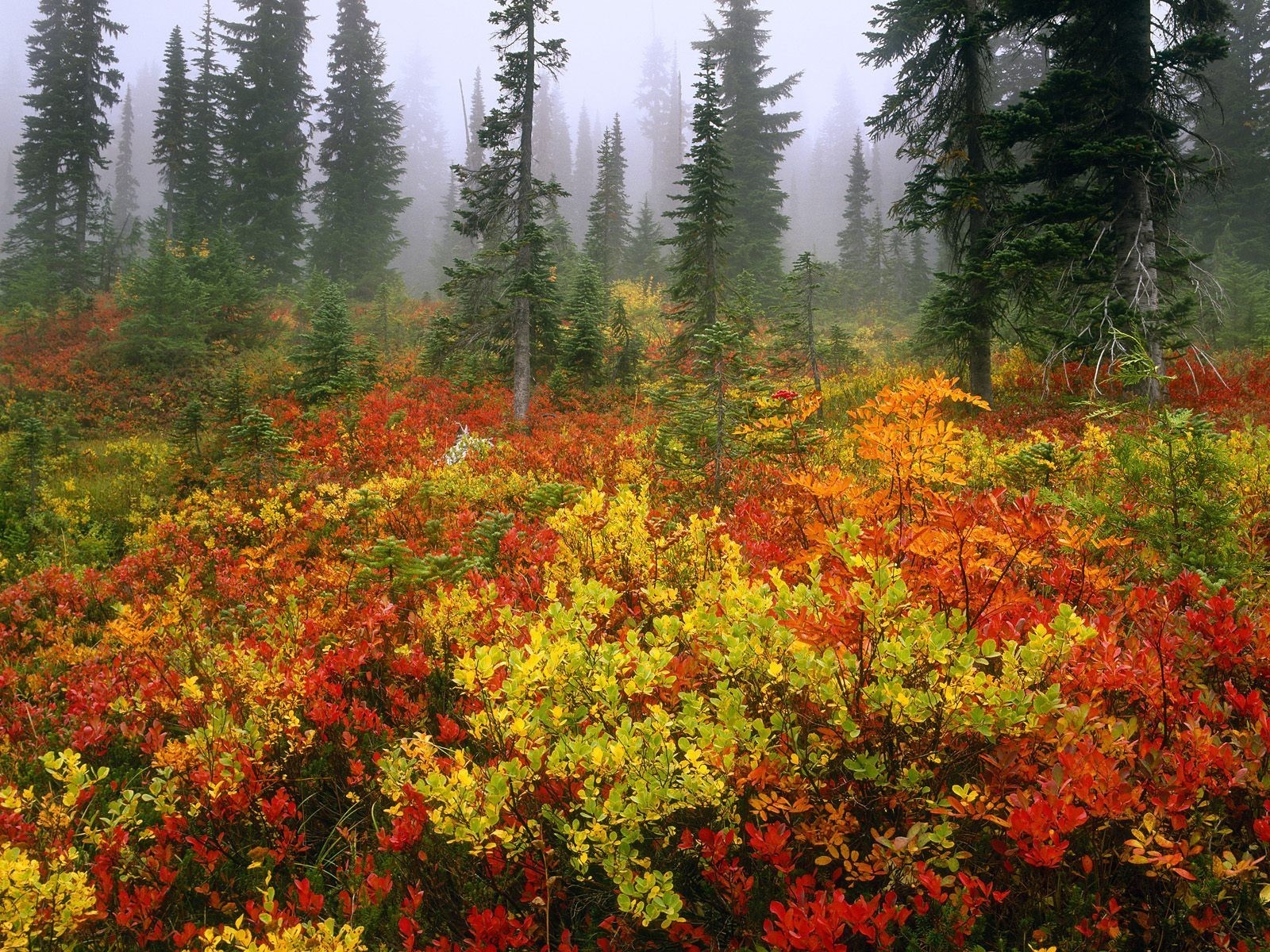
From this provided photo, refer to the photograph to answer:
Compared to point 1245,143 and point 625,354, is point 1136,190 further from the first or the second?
point 1245,143

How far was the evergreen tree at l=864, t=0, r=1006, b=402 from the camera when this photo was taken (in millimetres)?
12172

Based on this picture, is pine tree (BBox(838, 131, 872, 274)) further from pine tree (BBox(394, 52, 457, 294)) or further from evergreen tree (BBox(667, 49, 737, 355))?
pine tree (BBox(394, 52, 457, 294))

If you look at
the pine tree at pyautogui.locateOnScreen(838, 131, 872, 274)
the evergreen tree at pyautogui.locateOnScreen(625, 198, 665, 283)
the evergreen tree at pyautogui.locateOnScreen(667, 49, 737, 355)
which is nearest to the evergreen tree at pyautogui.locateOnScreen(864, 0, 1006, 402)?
the evergreen tree at pyautogui.locateOnScreen(667, 49, 737, 355)

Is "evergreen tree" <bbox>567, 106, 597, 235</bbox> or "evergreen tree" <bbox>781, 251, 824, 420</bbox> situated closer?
"evergreen tree" <bbox>781, 251, 824, 420</bbox>

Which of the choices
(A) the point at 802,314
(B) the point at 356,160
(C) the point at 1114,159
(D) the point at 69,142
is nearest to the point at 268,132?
(B) the point at 356,160

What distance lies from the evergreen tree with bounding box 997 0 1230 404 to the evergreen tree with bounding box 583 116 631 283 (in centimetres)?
2334

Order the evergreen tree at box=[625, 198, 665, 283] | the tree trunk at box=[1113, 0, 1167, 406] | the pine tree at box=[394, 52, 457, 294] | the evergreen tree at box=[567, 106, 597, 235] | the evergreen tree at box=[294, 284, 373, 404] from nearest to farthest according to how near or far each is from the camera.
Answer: the tree trunk at box=[1113, 0, 1167, 406] < the evergreen tree at box=[294, 284, 373, 404] < the evergreen tree at box=[625, 198, 665, 283] < the pine tree at box=[394, 52, 457, 294] < the evergreen tree at box=[567, 106, 597, 235]

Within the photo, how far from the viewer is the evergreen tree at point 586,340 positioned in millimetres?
17188

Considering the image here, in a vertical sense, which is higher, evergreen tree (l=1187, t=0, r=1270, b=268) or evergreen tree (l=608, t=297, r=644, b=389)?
evergreen tree (l=1187, t=0, r=1270, b=268)

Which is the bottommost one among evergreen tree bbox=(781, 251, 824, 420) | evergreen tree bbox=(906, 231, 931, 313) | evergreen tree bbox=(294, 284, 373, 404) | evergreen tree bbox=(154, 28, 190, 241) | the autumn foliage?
the autumn foliage

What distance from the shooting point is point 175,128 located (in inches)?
1137

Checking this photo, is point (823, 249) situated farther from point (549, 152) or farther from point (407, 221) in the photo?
point (407, 221)

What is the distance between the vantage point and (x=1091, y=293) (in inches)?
409

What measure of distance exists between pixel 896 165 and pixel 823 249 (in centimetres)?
2112
